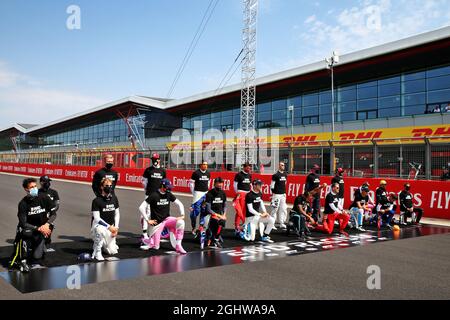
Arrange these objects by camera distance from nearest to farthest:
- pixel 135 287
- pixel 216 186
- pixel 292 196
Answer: pixel 135 287 < pixel 216 186 < pixel 292 196

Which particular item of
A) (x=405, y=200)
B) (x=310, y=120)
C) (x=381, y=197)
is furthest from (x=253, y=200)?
(x=310, y=120)

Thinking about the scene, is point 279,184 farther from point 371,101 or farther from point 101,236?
point 371,101

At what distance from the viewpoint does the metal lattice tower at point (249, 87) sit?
36.2m

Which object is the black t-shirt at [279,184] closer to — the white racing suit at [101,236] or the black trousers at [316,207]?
the black trousers at [316,207]

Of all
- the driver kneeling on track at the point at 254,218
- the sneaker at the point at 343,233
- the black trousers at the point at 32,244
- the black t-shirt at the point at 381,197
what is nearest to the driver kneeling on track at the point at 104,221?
the black trousers at the point at 32,244

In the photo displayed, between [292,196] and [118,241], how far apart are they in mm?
10168

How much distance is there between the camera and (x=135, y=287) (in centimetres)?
524

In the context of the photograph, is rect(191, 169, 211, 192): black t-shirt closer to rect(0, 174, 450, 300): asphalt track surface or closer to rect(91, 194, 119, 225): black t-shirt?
rect(91, 194, 119, 225): black t-shirt

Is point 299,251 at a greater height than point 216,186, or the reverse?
point 216,186

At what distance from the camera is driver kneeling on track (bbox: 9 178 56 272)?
6039mm

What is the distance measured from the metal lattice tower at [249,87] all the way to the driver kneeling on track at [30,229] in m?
25.6

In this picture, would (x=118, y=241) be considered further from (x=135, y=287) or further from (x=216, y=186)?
(x=135, y=287)

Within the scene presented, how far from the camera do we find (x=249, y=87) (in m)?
38.5
